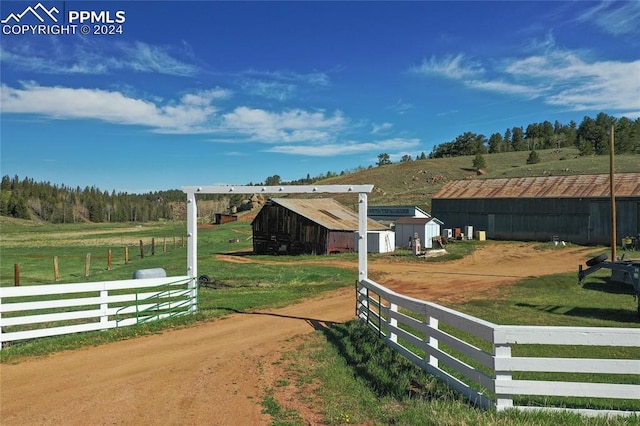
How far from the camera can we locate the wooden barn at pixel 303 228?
3878 cm

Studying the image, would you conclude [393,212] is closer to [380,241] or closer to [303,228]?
[380,241]

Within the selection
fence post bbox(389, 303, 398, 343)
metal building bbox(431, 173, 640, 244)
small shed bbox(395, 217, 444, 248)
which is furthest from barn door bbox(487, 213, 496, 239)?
fence post bbox(389, 303, 398, 343)

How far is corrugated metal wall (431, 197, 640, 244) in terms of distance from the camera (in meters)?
39.2

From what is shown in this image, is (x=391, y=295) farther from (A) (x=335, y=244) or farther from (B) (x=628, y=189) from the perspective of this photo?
(B) (x=628, y=189)

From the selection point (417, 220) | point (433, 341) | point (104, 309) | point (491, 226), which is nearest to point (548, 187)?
point (491, 226)

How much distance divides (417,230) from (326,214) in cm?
840

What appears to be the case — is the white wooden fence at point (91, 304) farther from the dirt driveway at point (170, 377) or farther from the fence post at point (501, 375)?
the fence post at point (501, 375)

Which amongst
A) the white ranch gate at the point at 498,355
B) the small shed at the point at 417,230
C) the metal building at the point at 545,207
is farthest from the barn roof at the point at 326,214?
the white ranch gate at the point at 498,355

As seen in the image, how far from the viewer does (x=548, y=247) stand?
1539 inches

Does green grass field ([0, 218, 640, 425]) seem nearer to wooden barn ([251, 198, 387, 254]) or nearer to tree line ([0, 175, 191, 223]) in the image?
wooden barn ([251, 198, 387, 254])

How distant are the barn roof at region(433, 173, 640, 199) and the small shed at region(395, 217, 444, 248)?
445 inches

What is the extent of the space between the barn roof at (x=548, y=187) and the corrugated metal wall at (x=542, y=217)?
69cm

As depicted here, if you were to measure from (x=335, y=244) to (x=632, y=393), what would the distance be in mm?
33294

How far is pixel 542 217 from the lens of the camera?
4384 cm
